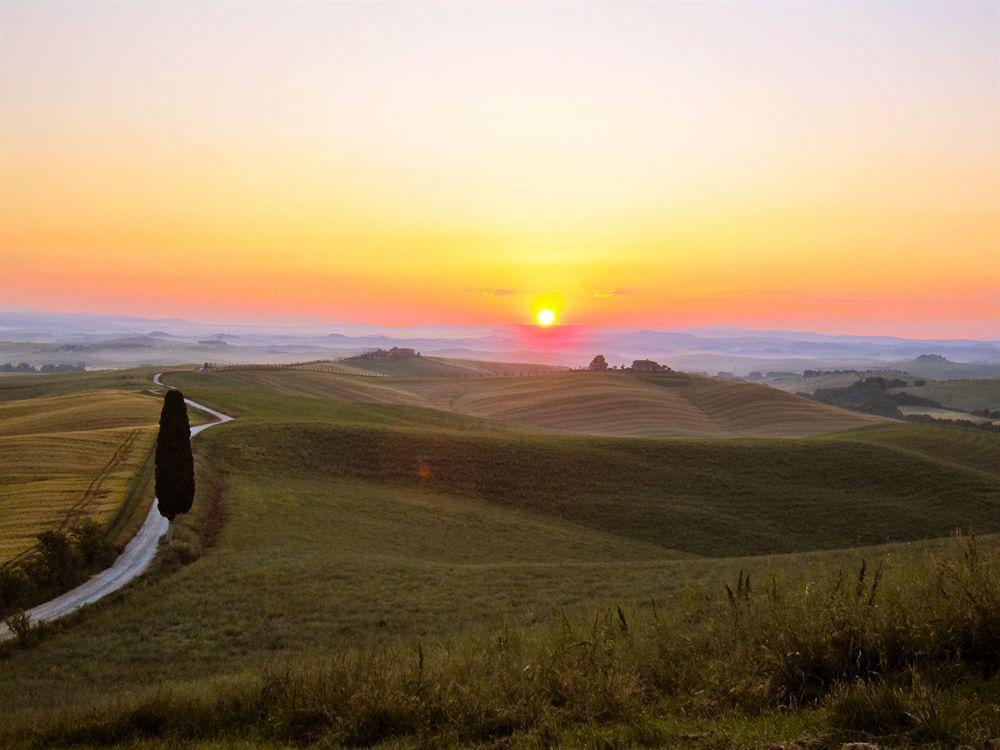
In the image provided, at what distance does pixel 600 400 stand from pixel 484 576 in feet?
268

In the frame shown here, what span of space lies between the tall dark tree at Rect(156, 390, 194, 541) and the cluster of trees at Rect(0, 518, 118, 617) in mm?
2488

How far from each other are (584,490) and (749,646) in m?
34.2

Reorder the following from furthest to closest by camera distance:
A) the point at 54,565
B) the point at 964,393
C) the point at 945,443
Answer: the point at 964,393 < the point at 945,443 < the point at 54,565

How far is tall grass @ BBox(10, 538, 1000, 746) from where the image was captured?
6863 millimetres

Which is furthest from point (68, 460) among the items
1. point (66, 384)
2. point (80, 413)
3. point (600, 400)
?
point (600, 400)

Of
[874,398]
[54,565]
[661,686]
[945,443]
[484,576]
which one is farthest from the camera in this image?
[874,398]

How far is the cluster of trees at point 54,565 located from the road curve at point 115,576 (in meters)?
0.42

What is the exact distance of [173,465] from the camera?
27.3m

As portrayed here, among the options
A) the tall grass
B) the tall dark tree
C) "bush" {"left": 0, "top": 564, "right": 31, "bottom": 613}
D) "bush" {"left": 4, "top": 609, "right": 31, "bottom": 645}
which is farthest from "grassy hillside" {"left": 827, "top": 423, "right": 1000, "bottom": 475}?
"bush" {"left": 0, "top": 564, "right": 31, "bottom": 613}

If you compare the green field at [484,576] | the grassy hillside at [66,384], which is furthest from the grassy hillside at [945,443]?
the grassy hillside at [66,384]

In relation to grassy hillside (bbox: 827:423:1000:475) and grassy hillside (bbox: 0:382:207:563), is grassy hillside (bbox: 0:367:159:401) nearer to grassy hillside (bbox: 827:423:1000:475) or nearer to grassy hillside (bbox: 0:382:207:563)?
grassy hillside (bbox: 0:382:207:563)

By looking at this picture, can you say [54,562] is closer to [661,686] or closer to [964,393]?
[661,686]

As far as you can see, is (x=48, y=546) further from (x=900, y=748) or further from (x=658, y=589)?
(x=900, y=748)

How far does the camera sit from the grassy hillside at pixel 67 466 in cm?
2659
